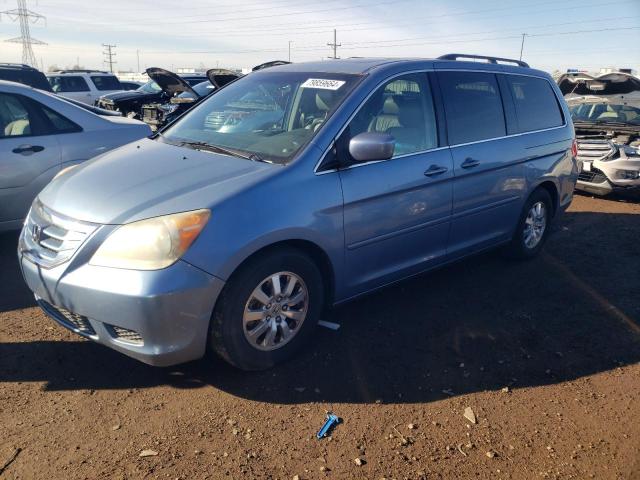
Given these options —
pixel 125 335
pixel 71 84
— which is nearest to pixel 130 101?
pixel 71 84

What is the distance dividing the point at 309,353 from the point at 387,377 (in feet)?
1.79

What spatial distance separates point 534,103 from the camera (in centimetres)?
521

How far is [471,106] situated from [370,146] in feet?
5.01

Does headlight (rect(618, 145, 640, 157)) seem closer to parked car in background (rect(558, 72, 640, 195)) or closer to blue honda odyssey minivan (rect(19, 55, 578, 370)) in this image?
parked car in background (rect(558, 72, 640, 195))

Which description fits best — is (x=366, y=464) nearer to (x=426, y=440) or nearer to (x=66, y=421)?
(x=426, y=440)

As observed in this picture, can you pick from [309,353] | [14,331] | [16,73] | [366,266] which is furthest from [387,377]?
[16,73]

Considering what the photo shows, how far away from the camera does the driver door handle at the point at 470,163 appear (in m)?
4.21

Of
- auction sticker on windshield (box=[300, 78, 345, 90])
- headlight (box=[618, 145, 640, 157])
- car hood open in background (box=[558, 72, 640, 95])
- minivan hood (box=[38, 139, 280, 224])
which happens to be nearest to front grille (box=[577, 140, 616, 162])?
headlight (box=[618, 145, 640, 157])

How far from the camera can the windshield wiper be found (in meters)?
3.38

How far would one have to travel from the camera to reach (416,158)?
3869mm

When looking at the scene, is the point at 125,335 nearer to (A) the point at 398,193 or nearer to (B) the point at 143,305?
(B) the point at 143,305

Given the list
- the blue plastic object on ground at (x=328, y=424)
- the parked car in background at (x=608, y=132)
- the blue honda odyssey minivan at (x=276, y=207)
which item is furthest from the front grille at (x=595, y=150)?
the blue plastic object on ground at (x=328, y=424)

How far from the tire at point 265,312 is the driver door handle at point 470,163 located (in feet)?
5.33

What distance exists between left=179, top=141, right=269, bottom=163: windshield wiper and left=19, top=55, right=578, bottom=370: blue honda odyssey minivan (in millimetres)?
18
